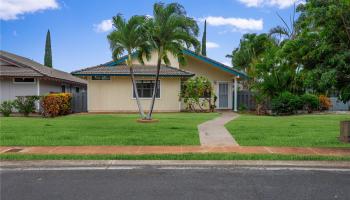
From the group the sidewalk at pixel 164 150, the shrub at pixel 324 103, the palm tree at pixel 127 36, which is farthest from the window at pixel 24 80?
the shrub at pixel 324 103

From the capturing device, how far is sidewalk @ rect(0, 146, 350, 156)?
7.64 m

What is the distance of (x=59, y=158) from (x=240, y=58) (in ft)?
101

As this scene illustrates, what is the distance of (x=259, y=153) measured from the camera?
296 inches

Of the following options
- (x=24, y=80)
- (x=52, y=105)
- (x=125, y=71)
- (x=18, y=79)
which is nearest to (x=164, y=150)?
(x=52, y=105)

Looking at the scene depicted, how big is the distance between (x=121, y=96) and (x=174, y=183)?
53.3ft

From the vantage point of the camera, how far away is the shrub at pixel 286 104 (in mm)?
19164

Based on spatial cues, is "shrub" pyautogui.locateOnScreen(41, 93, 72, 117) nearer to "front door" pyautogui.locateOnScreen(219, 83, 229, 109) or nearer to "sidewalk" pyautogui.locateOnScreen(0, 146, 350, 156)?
"sidewalk" pyautogui.locateOnScreen(0, 146, 350, 156)

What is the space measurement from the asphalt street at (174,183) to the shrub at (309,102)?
14.4 metres

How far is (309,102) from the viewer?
1994 centimetres

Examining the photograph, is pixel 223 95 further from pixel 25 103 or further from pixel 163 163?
pixel 163 163

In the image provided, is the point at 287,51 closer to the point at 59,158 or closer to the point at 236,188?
the point at 236,188

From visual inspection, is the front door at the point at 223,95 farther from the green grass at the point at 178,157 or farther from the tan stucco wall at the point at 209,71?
the green grass at the point at 178,157

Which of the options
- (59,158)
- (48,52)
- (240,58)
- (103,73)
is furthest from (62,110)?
(48,52)

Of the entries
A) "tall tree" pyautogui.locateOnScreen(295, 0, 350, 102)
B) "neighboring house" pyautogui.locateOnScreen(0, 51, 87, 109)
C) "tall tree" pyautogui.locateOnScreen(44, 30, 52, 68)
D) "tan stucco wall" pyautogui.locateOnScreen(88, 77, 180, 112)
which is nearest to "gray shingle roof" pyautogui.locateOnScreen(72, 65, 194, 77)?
"tan stucco wall" pyautogui.locateOnScreen(88, 77, 180, 112)
